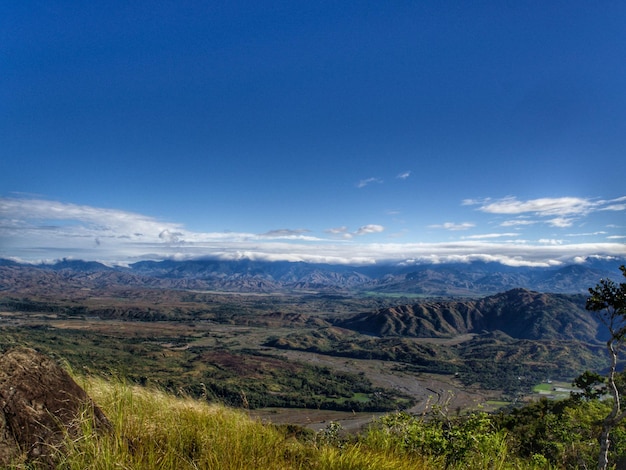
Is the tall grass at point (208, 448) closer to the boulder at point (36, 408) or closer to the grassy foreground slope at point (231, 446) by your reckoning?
the grassy foreground slope at point (231, 446)

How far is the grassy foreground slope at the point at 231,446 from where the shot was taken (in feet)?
11.7

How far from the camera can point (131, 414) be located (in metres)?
4.94

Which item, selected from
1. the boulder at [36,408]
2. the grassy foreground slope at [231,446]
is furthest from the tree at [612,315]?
the boulder at [36,408]

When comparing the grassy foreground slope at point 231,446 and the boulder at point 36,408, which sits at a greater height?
the boulder at point 36,408

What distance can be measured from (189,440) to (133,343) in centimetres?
21479

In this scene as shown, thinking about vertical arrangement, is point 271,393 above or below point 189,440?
below

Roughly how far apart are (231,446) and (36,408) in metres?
2.33

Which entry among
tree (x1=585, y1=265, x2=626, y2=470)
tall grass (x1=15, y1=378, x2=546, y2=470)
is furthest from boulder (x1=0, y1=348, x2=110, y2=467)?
tree (x1=585, y1=265, x2=626, y2=470)

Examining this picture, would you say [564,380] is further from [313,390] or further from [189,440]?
[189,440]

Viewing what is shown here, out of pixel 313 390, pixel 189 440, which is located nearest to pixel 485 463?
pixel 189 440

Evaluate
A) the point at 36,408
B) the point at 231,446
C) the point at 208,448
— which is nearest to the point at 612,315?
the point at 231,446

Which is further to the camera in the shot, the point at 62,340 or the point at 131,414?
the point at 62,340

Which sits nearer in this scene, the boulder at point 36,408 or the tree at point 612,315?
the boulder at point 36,408

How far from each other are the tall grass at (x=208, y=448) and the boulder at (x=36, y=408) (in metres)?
0.21
